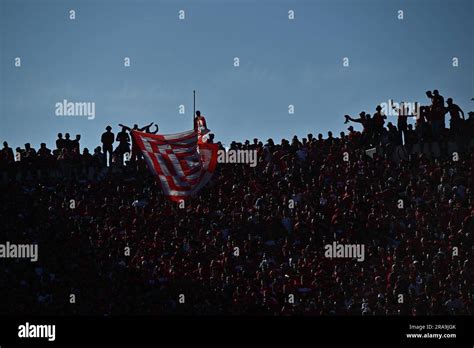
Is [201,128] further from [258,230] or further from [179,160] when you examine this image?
[258,230]

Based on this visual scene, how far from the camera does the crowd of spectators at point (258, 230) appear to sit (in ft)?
86.3

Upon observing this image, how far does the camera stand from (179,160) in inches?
1216

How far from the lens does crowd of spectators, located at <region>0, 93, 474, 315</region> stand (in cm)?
2631

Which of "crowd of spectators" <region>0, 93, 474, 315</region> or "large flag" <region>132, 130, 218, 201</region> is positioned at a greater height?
"large flag" <region>132, 130, 218, 201</region>

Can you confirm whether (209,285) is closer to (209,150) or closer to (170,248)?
(170,248)

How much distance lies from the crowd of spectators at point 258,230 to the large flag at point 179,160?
13.3 inches

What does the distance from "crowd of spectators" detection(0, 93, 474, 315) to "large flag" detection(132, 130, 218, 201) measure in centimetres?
34

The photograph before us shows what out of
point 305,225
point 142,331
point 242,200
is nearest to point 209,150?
point 242,200

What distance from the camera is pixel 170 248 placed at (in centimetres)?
2905

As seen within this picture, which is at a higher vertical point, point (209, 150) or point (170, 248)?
point (209, 150)

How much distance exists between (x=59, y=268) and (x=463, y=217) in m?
8.95

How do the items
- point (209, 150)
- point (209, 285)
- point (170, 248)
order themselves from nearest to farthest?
point (209, 285), point (170, 248), point (209, 150)

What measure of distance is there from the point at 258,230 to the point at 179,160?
305 cm

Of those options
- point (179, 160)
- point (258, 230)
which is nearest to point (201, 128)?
point (179, 160)
